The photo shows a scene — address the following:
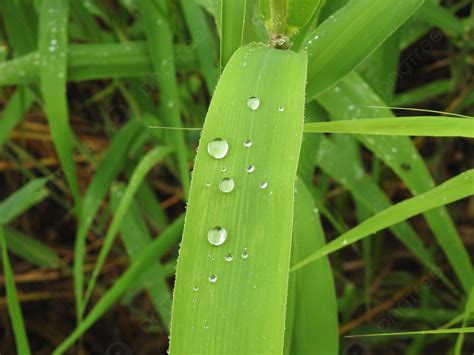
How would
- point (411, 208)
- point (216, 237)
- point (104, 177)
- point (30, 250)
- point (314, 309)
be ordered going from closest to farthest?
point (216, 237) < point (411, 208) < point (314, 309) < point (104, 177) < point (30, 250)

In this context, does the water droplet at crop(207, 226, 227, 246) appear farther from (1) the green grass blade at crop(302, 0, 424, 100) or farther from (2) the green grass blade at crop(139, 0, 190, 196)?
(2) the green grass blade at crop(139, 0, 190, 196)

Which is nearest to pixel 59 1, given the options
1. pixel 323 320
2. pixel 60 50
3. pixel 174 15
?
pixel 60 50

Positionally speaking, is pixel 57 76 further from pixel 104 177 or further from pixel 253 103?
pixel 253 103

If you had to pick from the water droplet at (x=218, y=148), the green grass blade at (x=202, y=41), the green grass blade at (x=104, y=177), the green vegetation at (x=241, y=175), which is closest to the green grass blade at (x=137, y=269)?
the green vegetation at (x=241, y=175)

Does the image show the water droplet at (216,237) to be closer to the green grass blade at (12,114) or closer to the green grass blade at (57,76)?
the green grass blade at (57,76)

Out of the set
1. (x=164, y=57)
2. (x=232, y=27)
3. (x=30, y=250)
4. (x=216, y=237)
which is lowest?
(x=216, y=237)

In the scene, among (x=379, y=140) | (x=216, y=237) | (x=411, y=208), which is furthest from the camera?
(x=379, y=140)

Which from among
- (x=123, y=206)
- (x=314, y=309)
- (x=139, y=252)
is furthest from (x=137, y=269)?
(x=314, y=309)
